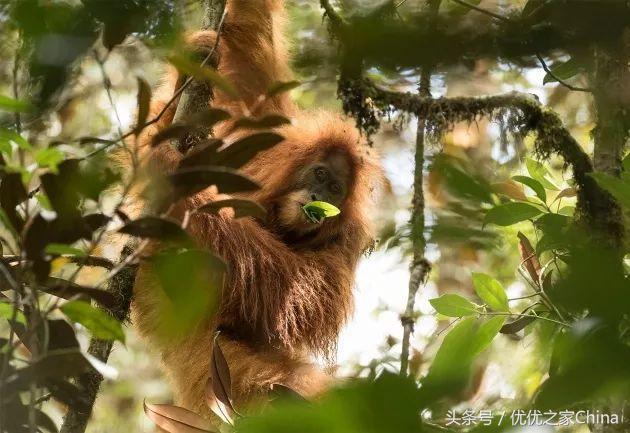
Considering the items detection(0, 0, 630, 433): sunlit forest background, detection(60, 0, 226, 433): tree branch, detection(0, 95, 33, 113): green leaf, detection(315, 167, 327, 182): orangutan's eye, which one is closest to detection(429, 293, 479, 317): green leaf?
detection(0, 0, 630, 433): sunlit forest background

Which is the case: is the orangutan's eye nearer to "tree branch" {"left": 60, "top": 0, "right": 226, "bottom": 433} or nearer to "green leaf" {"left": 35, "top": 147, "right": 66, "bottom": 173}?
"tree branch" {"left": 60, "top": 0, "right": 226, "bottom": 433}

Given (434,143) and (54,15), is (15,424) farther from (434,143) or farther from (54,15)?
(434,143)

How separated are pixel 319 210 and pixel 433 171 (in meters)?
3.30

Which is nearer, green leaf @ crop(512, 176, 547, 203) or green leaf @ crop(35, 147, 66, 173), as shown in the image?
green leaf @ crop(35, 147, 66, 173)

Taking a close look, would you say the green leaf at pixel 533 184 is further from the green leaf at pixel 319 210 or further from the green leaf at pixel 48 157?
the green leaf at pixel 48 157

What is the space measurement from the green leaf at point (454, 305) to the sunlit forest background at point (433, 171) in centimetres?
2

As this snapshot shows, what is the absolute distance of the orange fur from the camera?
190 inches

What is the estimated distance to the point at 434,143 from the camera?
4496 millimetres

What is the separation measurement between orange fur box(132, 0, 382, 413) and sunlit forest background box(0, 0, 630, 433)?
0.29 metres

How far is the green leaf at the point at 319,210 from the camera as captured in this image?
14.5ft

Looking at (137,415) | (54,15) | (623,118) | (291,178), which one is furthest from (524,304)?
(54,15)

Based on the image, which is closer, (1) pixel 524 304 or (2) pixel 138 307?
(2) pixel 138 307

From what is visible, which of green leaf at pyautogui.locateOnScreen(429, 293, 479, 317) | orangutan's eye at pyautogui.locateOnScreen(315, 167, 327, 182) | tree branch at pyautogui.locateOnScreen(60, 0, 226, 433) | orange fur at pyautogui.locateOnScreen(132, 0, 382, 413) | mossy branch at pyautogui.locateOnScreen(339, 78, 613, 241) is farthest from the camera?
orangutan's eye at pyautogui.locateOnScreen(315, 167, 327, 182)

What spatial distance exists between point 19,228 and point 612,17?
1997 mm
